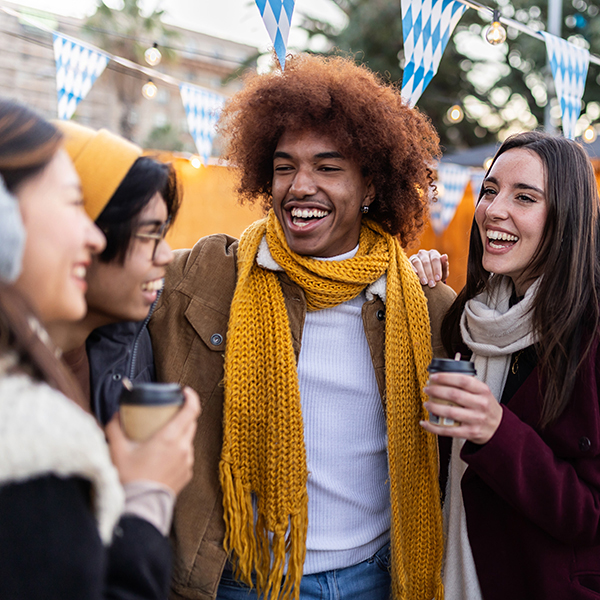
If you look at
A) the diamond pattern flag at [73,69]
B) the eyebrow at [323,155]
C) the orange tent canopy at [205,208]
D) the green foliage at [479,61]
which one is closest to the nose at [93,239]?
the eyebrow at [323,155]

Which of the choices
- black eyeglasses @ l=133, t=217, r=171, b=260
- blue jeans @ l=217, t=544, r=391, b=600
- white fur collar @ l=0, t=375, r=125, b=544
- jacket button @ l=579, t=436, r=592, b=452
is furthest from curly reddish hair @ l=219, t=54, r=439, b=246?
white fur collar @ l=0, t=375, r=125, b=544

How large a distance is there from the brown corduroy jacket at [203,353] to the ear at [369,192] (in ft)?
1.59

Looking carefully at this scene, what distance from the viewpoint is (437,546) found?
2176 millimetres

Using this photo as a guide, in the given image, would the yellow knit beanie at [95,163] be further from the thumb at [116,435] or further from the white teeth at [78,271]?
the thumb at [116,435]

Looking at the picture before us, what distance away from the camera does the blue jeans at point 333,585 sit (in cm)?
202

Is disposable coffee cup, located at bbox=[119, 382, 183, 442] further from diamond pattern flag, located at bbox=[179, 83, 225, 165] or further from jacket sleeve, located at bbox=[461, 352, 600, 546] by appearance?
diamond pattern flag, located at bbox=[179, 83, 225, 165]

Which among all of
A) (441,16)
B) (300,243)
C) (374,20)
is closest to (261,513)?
(300,243)

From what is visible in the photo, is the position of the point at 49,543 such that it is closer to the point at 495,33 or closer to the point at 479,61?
the point at 495,33

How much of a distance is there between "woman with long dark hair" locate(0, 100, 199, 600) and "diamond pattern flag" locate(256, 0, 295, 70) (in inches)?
64.2

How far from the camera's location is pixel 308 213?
7.33 ft

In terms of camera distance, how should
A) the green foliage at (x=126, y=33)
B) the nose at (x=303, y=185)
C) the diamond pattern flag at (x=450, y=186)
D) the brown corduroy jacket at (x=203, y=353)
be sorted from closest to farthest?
the brown corduroy jacket at (x=203, y=353), the nose at (x=303, y=185), the diamond pattern flag at (x=450, y=186), the green foliage at (x=126, y=33)

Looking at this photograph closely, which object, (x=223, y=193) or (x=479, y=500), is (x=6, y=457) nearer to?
(x=479, y=500)

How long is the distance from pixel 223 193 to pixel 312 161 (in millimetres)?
5680

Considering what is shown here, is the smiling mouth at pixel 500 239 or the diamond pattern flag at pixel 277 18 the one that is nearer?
the smiling mouth at pixel 500 239
